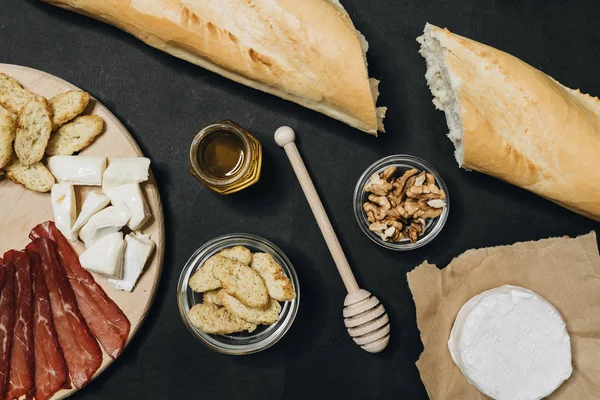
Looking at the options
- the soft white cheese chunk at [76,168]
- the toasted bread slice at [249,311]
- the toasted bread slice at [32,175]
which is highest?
the soft white cheese chunk at [76,168]

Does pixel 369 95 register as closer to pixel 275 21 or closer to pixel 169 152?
pixel 275 21

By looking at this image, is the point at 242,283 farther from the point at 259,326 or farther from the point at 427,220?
the point at 427,220

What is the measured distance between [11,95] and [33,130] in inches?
5.3

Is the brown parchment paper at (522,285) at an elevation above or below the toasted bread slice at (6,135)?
below

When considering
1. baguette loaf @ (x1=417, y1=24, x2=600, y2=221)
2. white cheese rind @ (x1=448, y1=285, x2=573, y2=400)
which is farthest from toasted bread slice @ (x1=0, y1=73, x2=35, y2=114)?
white cheese rind @ (x1=448, y1=285, x2=573, y2=400)

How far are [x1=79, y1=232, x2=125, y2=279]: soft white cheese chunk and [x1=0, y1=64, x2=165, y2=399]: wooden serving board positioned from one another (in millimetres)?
72

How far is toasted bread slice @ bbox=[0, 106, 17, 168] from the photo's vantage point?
1481mm

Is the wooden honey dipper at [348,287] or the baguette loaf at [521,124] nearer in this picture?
the baguette loaf at [521,124]

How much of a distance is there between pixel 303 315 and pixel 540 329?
0.65 m

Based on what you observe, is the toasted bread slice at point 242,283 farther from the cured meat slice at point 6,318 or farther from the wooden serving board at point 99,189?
the cured meat slice at point 6,318

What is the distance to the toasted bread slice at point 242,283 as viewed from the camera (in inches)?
59.3

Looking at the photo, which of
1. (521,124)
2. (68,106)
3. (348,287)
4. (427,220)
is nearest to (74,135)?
(68,106)

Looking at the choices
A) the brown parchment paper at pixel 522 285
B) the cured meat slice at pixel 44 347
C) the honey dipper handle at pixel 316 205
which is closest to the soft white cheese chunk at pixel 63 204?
the cured meat slice at pixel 44 347

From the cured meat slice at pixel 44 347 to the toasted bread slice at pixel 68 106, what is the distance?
0.37 m
